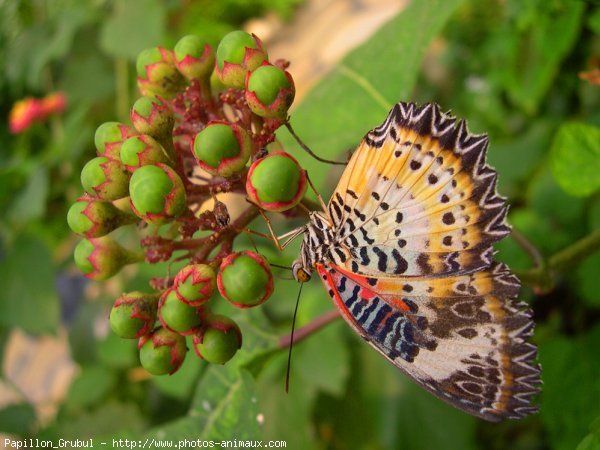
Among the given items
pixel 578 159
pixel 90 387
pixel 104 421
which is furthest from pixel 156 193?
pixel 90 387

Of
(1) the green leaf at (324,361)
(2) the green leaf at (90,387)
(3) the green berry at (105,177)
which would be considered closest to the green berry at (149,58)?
(3) the green berry at (105,177)

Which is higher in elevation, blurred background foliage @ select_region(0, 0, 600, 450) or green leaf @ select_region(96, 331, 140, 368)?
blurred background foliage @ select_region(0, 0, 600, 450)

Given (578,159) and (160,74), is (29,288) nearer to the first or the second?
(160,74)

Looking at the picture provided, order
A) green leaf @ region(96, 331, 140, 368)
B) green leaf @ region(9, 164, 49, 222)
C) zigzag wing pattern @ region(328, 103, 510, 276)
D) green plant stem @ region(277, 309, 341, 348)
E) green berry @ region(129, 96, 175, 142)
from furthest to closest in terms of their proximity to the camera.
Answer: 1. green leaf @ region(96, 331, 140, 368)
2. green leaf @ region(9, 164, 49, 222)
3. green plant stem @ region(277, 309, 341, 348)
4. green berry @ region(129, 96, 175, 142)
5. zigzag wing pattern @ region(328, 103, 510, 276)

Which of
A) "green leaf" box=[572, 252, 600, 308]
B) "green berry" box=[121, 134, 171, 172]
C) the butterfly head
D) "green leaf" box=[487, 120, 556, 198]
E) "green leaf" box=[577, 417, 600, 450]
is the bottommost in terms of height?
the butterfly head

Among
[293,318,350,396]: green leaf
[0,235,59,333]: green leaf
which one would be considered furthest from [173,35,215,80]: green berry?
[0,235,59,333]: green leaf

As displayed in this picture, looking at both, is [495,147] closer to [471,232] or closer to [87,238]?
[471,232]

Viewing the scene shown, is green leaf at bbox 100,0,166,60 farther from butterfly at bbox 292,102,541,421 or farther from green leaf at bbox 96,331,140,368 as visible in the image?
butterfly at bbox 292,102,541,421
